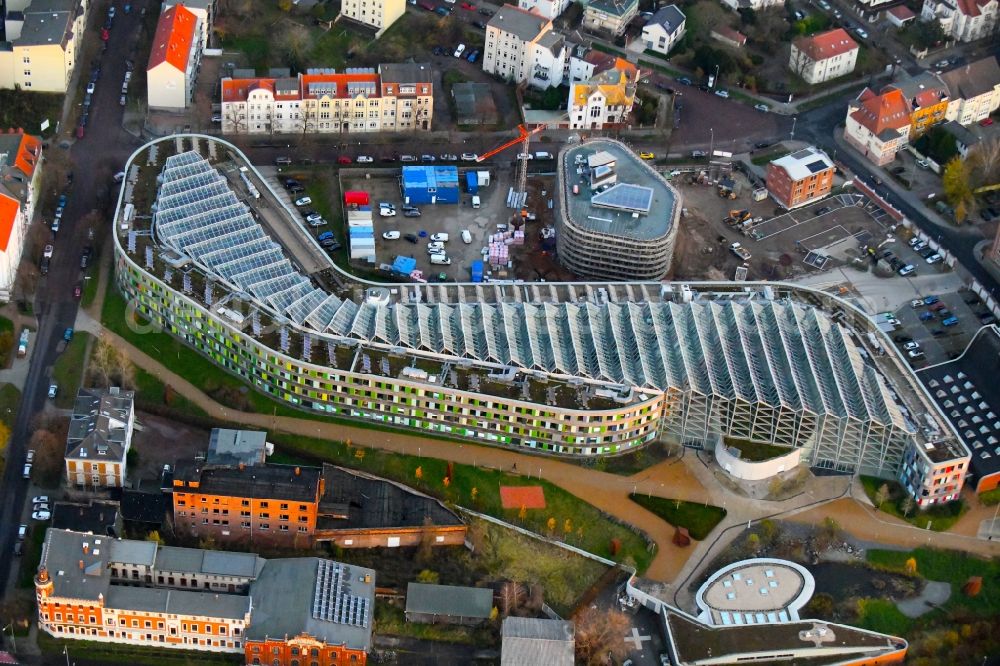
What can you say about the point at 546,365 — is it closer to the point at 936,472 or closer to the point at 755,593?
the point at 755,593

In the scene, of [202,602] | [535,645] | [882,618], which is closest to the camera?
[202,602]

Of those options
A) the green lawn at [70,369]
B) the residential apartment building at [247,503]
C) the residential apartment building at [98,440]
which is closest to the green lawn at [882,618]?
the residential apartment building at [247,503]

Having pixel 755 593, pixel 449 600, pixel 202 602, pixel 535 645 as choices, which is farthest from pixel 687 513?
pixel 202 602

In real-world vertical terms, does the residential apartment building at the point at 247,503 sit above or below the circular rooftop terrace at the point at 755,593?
above

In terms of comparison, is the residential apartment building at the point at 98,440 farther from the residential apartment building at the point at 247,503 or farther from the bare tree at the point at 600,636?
the bare tree at the point at 600,636

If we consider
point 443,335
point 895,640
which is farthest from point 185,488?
point 895,640

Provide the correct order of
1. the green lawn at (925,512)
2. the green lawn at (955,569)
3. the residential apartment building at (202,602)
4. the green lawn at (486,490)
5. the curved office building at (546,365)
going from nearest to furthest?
1. the residential apartment building at (202,602)
2. the green lawn at (955,569)
3. the green lawn at (486,490)
4. the green lawn at (925,512)
5. the curved office building at (546,365)
